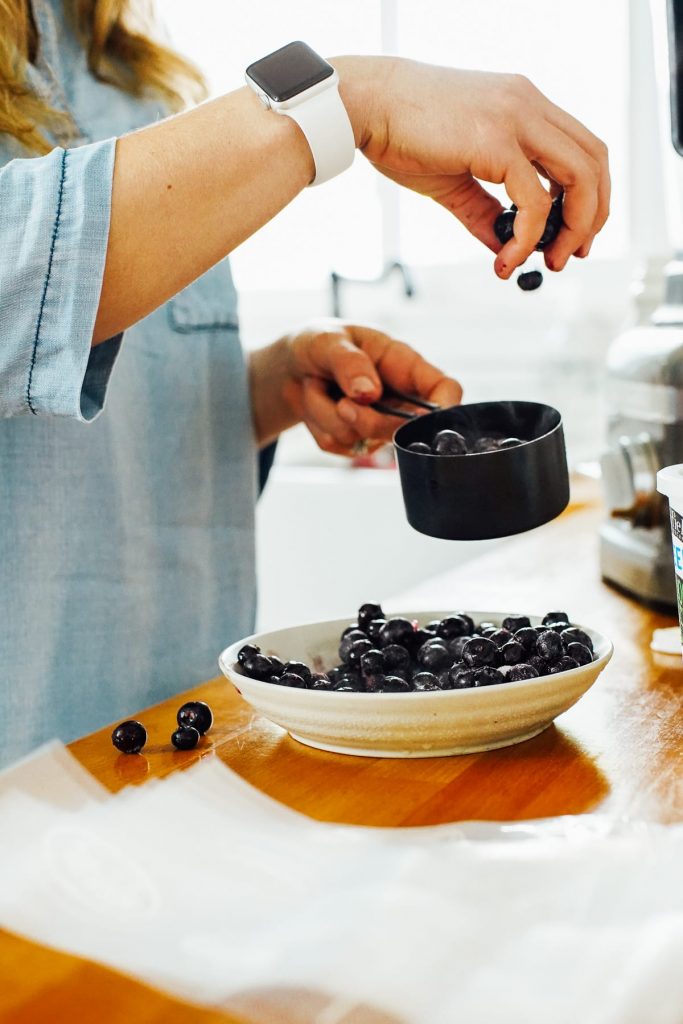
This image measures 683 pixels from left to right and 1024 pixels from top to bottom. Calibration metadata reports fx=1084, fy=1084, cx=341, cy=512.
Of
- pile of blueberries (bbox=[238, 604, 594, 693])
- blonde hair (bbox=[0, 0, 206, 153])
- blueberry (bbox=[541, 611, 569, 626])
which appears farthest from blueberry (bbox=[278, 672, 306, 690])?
blonde hair (bbox=[0, 0, 206, 153])

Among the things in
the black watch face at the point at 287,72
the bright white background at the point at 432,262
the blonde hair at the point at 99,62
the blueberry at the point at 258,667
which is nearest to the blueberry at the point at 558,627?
the blueberry at the point at 258,667

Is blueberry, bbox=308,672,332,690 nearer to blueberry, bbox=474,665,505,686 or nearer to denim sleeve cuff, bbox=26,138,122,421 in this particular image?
blueberry, bbox=474,665,505,686

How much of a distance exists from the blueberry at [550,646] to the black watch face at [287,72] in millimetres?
431

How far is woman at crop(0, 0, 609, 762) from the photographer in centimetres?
76

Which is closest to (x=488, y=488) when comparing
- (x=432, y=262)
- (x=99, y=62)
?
(x=99, y=62)

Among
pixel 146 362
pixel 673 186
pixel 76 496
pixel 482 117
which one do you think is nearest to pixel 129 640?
pixel 76 496

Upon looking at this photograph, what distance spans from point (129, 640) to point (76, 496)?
0.17m

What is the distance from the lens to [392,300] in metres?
2.99

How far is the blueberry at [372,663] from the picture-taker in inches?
30.5

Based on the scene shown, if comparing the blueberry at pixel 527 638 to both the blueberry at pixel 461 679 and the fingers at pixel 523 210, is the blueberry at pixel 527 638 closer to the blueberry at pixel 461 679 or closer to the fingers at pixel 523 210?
the blueberry at pixel 461 679

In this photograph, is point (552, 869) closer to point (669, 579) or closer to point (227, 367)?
point (669, 579)

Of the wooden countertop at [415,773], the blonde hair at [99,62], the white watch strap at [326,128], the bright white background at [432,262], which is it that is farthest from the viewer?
the bright white background at [432,262]

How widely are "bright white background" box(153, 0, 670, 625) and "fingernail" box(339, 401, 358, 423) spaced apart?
118 centimetres

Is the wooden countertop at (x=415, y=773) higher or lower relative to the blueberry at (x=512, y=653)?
lower
